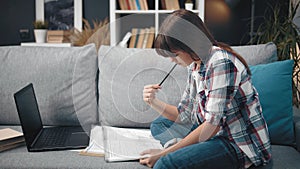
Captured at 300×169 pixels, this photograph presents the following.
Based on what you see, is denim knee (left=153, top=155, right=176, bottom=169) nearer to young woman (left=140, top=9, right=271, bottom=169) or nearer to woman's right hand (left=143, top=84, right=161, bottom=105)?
young woman (left=140, top=9, right=271, bottom=169)

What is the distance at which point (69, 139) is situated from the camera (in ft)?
6.04

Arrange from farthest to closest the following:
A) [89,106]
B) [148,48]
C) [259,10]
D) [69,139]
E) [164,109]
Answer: [259,10] → [89,106] → [69,139] → [164,109] → [148,48]

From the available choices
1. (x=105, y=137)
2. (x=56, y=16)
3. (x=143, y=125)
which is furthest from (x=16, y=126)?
(x=56, y=16)

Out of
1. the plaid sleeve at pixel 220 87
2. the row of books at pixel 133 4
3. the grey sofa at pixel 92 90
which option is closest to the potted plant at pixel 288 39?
the grey sofa at pixel 92 90

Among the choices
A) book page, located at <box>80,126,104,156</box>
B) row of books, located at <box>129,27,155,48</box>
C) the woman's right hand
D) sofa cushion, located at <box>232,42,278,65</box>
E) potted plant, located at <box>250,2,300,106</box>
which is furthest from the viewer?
potted plant, located at <box>250,2,300,106</box>

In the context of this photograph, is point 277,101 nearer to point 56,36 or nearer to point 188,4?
point 188,4

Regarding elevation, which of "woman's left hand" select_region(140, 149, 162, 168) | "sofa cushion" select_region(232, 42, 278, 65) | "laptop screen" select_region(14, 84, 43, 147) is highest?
"sofa cushion" select_region(232, 42, 278, 65)

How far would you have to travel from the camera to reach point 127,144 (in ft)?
5.01

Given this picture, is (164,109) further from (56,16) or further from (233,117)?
(56,16)

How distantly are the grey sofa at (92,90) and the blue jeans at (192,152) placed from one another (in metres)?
0.06

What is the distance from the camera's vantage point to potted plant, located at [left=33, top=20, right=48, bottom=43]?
3.38 meters

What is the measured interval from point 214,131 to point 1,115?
116 centimetres

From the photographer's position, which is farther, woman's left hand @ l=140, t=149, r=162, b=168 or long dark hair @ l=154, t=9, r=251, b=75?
woman's left hand @ l=140, t=149, r=162, b=168

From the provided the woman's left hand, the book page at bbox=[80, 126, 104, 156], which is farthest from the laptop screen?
the woman's left hand
